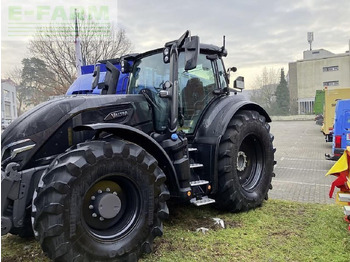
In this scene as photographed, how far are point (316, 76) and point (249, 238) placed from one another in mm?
51361

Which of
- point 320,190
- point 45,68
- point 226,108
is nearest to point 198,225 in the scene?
point 226,108

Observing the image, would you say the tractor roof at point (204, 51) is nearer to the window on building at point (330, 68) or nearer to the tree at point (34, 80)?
the tree at point (34, 80)

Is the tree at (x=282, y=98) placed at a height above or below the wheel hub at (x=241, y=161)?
above

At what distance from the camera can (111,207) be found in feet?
10.6

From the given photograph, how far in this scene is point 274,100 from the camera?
56.9 metres

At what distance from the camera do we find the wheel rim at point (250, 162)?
5.23m

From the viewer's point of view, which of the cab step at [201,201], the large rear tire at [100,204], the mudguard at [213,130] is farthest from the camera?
the mudguard at [213,130]

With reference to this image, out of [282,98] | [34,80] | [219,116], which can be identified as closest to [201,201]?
[219,116]

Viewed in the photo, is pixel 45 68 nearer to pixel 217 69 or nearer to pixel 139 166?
pixel 217 69

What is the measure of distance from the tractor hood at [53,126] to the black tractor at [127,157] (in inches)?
0.4

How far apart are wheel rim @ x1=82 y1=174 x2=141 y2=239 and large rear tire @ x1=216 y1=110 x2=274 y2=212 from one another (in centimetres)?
158

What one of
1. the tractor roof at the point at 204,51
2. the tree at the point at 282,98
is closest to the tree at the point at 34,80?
the tractor roof at the point at 204,51

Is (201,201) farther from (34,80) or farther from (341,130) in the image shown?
(34,80)

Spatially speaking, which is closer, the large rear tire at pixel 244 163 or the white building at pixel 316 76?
the large rear tire at pixel 244 163
